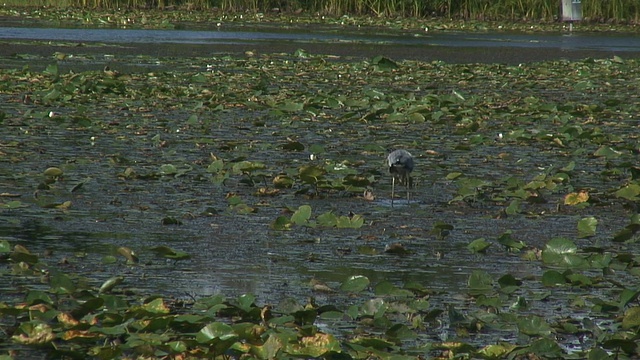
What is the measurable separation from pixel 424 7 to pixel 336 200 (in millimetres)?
22623

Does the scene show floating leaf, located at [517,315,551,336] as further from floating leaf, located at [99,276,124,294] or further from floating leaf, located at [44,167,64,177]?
floating leaf, located at [44,167,64,177]

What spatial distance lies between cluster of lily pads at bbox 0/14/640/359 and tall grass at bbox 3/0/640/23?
1417 cm

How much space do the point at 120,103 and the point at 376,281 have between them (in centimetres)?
667

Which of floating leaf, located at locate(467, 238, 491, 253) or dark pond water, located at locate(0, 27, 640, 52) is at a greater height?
dark pond water, located at locate(0, 27, 640, 52)

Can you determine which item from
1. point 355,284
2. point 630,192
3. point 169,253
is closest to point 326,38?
point 630,192

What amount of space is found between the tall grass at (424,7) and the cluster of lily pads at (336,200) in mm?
14172

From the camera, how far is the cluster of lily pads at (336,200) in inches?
161

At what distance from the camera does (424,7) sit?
2914 centimetres

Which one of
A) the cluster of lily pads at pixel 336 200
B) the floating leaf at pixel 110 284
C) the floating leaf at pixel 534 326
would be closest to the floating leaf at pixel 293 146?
the cluster of lily pads at pixel 336 200

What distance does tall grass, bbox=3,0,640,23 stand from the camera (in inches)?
1131

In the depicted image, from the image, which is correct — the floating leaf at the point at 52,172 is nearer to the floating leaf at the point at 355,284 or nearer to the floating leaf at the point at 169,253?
the floating leaf at the point at 169,253

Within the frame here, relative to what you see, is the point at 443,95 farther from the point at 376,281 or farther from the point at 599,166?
the point at 376,281

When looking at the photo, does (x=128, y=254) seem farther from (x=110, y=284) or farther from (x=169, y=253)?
(x=110, y=284)

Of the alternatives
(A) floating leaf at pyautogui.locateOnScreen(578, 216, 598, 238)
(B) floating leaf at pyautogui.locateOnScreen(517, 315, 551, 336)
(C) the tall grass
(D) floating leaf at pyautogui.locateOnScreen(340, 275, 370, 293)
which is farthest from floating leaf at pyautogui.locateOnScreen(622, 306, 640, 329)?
(C) the tall grass
